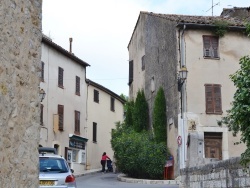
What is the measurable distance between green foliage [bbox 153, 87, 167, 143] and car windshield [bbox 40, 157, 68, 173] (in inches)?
619

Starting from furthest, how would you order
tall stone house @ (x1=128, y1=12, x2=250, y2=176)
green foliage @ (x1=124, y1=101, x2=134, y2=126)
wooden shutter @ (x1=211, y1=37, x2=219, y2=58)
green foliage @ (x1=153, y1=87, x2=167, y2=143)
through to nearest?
green foliage @ (x1=124, y1=101, x2=134, y2=126)
green foliage @ (x1=153, y1=87, x2=167, y2=143)
wooden shutter @ (x1=211, y1=37, x2=219, y2=58)
tall stone house @ (x1=128, y1=12, x2=250, y2=176)

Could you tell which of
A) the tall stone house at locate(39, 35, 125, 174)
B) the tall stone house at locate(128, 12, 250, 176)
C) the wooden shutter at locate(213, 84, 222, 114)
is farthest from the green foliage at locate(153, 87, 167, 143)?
the tall stone house at locate(39, 35, 125, 174)

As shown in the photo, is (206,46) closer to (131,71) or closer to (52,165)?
(131,71)

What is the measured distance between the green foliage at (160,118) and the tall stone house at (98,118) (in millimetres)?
9304

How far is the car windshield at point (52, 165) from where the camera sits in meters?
15.0

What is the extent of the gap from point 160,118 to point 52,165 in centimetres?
1638

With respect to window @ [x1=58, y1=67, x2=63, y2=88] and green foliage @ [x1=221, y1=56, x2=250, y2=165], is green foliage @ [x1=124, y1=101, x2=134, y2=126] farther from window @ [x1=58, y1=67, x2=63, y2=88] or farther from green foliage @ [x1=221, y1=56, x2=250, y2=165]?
green foliage @ [x1=221, y1=56, x2=250, y2=165]

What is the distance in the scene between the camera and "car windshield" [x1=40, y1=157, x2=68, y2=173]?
1495 centimetres

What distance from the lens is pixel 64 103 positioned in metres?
37.2

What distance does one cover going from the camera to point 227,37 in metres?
29.9

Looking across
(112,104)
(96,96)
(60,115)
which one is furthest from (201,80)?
(112,104)

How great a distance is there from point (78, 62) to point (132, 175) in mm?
12440

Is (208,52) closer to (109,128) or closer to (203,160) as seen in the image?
(203,160)

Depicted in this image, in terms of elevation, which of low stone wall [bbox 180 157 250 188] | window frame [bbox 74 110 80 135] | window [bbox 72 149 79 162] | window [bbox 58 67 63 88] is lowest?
low stone wall [bbox 180 157 250 188]
